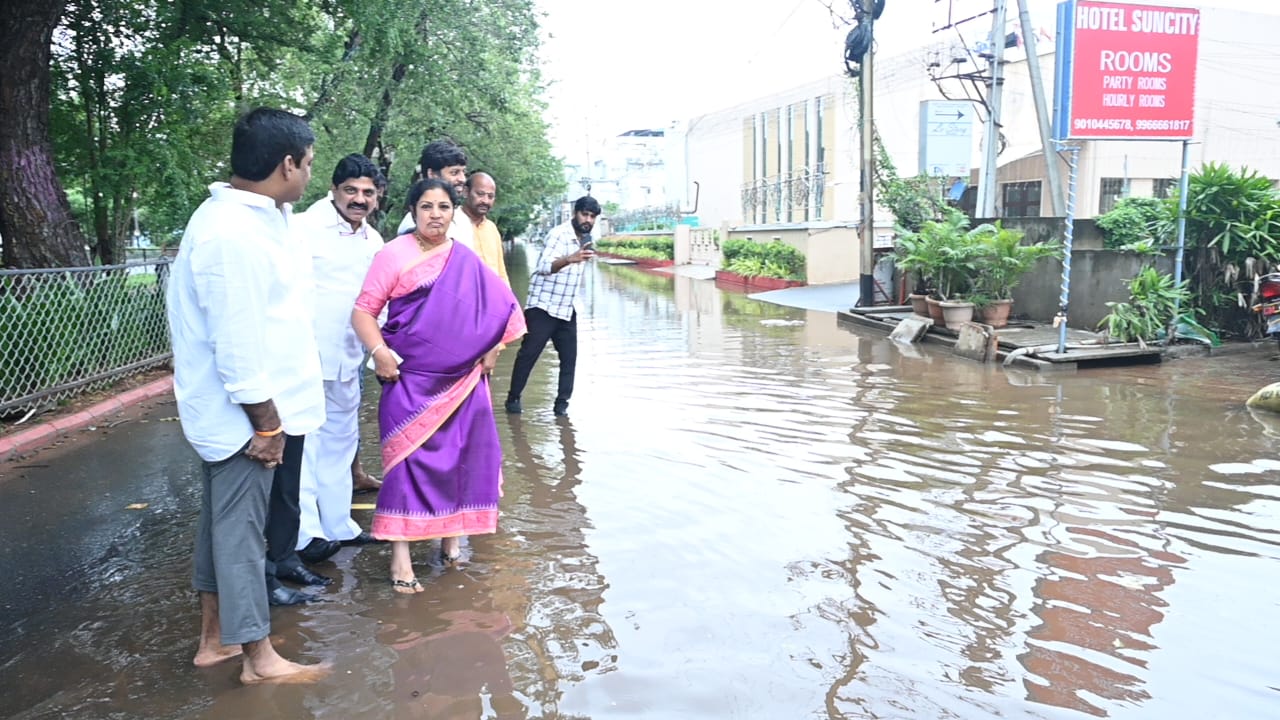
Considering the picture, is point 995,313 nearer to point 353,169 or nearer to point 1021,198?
point 353,169

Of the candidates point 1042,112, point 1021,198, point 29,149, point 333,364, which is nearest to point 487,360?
point 333,364

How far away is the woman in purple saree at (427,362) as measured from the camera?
3832 mm

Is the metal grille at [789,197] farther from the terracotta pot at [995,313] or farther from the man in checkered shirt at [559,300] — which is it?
the man in checkered shirt at [559,300]

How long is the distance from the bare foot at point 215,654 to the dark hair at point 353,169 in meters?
2.00

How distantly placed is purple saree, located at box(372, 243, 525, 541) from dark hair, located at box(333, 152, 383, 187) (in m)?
0.64

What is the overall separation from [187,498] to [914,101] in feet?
89.8

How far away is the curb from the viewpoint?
609 centimetres

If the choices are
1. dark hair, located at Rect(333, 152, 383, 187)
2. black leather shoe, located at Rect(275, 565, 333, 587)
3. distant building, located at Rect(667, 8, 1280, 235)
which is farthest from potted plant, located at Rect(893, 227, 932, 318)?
black leather shoe, located at Rect(275, 565, 333, 587)

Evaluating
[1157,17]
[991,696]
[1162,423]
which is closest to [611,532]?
[991,696]

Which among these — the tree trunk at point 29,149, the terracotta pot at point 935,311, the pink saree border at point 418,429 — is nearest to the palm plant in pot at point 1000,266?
the terracotta pot at point 935,311

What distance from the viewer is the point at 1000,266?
1162 centimetres

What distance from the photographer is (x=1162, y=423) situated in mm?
6773

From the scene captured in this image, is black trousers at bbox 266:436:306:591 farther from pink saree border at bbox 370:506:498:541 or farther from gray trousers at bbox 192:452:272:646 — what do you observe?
gray trousers at bbox 192:452:272:646

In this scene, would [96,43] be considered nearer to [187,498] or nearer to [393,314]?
[187,498]
